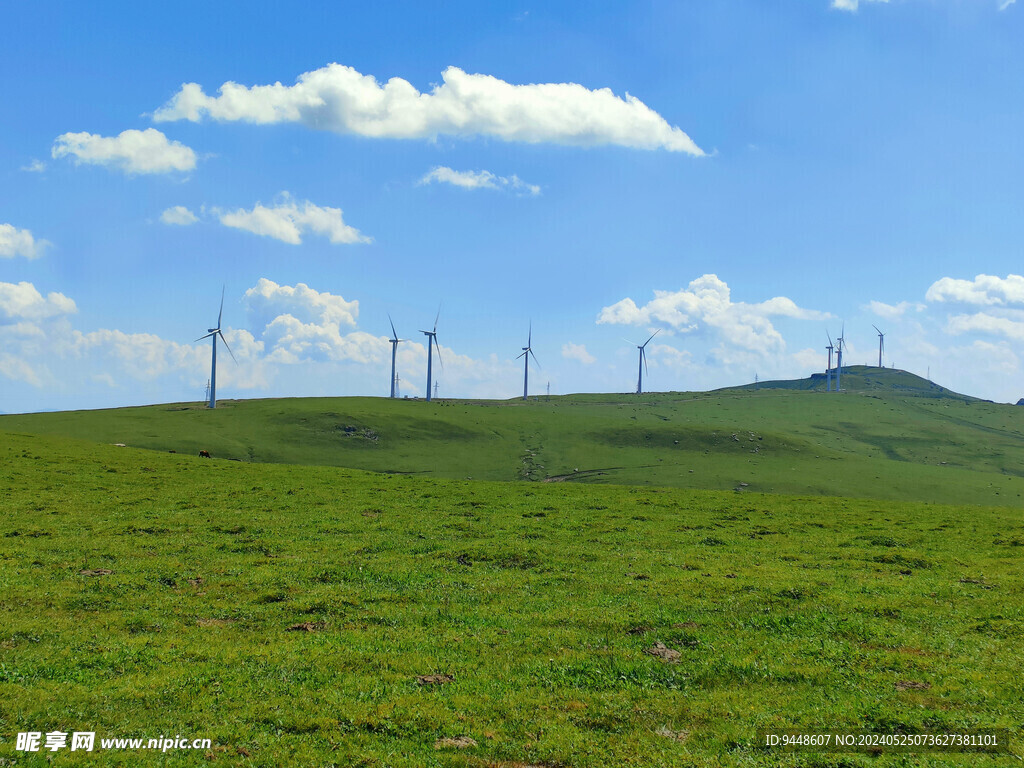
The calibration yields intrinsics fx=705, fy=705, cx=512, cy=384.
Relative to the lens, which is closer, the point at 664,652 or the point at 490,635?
the point at 664,652

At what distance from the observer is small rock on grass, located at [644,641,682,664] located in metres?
19.4

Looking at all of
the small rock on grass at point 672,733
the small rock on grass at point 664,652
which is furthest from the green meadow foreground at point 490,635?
the small rock on grass at point 664,652

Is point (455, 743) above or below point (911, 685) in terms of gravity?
below

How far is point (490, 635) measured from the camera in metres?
21.1

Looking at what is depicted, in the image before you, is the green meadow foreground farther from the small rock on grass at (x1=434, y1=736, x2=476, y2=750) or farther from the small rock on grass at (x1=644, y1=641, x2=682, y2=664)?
the small rock on grass at (x1=644, y1=641, x2=682, y2=664)

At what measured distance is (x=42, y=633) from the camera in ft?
65.5

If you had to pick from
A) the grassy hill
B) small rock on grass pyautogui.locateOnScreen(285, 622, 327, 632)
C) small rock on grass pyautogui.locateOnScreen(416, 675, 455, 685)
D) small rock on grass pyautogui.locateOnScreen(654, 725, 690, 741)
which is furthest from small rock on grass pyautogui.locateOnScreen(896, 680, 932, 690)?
the grassy hill

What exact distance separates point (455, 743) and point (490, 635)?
22.2 ft

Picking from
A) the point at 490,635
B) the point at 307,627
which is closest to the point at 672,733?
the point at 490,635

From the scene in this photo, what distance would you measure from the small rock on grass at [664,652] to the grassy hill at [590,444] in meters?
Answer: 67.0

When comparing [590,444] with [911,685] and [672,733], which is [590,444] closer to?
[911,685]

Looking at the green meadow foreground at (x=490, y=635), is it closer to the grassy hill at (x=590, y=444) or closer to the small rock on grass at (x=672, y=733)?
the small rock on grass at (x=672, y=733)

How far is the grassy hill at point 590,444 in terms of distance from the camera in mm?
92188

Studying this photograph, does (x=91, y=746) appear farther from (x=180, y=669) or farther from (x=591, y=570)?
(x=591, y=570)
